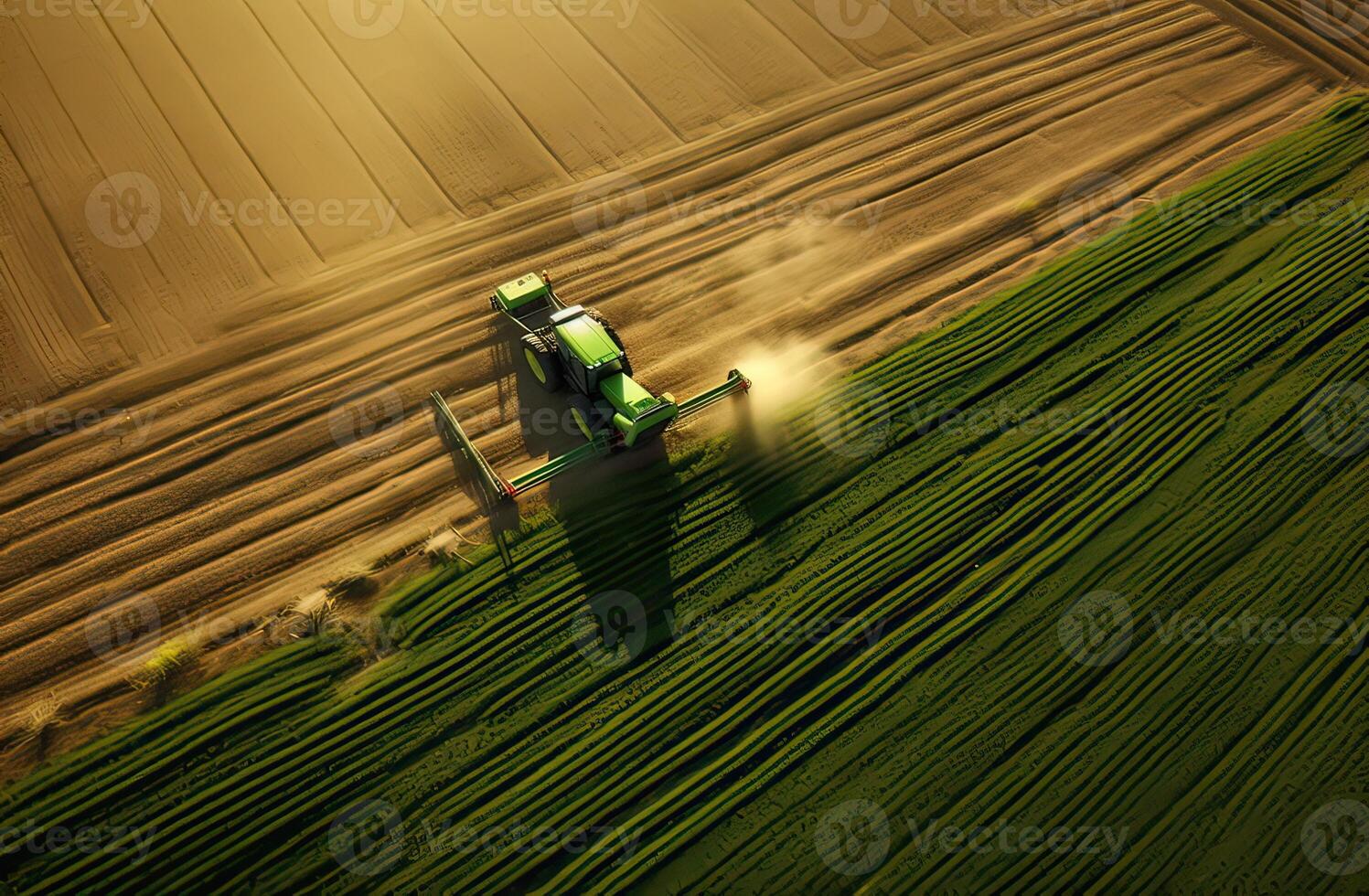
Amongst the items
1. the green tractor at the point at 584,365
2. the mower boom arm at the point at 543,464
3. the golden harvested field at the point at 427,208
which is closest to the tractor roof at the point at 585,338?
the green tractor at the point at 584,365

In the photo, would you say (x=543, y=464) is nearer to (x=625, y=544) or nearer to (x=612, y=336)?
(x=625, y=544)

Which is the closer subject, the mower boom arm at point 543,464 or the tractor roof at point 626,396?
the tractor roof at point 626,396

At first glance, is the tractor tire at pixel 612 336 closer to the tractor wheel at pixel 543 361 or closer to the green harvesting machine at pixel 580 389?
the green harvesting machine at pixel 580 389

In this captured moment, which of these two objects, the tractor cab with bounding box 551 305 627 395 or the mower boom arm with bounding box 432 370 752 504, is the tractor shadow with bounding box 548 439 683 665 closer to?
the mower boom arm with bounding box 432 370 752 504

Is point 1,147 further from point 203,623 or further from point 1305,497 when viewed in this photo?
point 1305,497

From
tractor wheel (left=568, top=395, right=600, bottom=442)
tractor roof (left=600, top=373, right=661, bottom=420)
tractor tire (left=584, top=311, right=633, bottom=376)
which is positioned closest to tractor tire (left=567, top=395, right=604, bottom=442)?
tractor wheel (left=568, top=395, right=600, bottom=442)

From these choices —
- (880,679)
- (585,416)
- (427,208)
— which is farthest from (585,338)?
(880,679)
